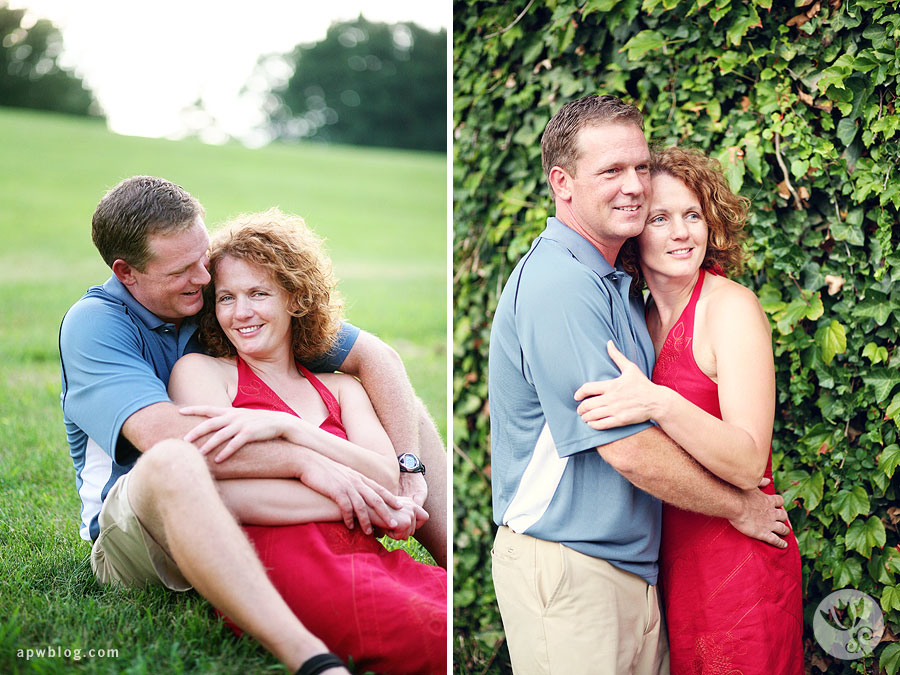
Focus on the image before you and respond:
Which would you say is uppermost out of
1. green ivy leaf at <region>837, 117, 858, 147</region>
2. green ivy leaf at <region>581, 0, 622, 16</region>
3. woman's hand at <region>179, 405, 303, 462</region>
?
green ivy leaf at <region>581, 0, 622, 16</region>

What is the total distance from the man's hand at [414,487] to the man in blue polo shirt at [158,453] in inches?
4.7

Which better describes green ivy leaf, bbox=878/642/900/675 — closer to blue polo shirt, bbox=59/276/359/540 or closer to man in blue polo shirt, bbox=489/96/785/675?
man in blue polo shirt, bbox=489/96/785/675

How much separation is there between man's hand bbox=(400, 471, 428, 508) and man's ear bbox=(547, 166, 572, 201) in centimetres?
96

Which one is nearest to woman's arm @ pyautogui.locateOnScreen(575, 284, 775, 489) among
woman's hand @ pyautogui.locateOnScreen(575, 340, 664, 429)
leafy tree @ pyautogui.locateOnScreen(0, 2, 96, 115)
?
woman's hand @ pyautogui.locateOnScreen(575, 340, 664, 429)

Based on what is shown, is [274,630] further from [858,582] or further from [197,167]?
[197,167]

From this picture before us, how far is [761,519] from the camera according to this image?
6.91 feet

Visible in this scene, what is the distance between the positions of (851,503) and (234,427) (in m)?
1.98

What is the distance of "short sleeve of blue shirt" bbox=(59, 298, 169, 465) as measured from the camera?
2037 millimetres

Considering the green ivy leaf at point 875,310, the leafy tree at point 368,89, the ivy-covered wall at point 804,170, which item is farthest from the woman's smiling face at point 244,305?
the leafy tree at point 368,89

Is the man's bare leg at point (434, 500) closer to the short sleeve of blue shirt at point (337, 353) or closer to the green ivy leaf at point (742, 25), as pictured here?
the short sleeve of blue shirt at point (337, 353)

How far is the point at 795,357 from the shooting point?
2.71m

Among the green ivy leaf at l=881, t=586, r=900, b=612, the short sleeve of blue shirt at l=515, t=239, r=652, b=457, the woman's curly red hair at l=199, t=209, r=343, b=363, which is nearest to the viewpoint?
the short sleeve of blue shirt at l=515, t=239, r=652, b=457

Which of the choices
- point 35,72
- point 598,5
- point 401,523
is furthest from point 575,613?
point 35,72

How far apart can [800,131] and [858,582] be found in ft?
4.97
